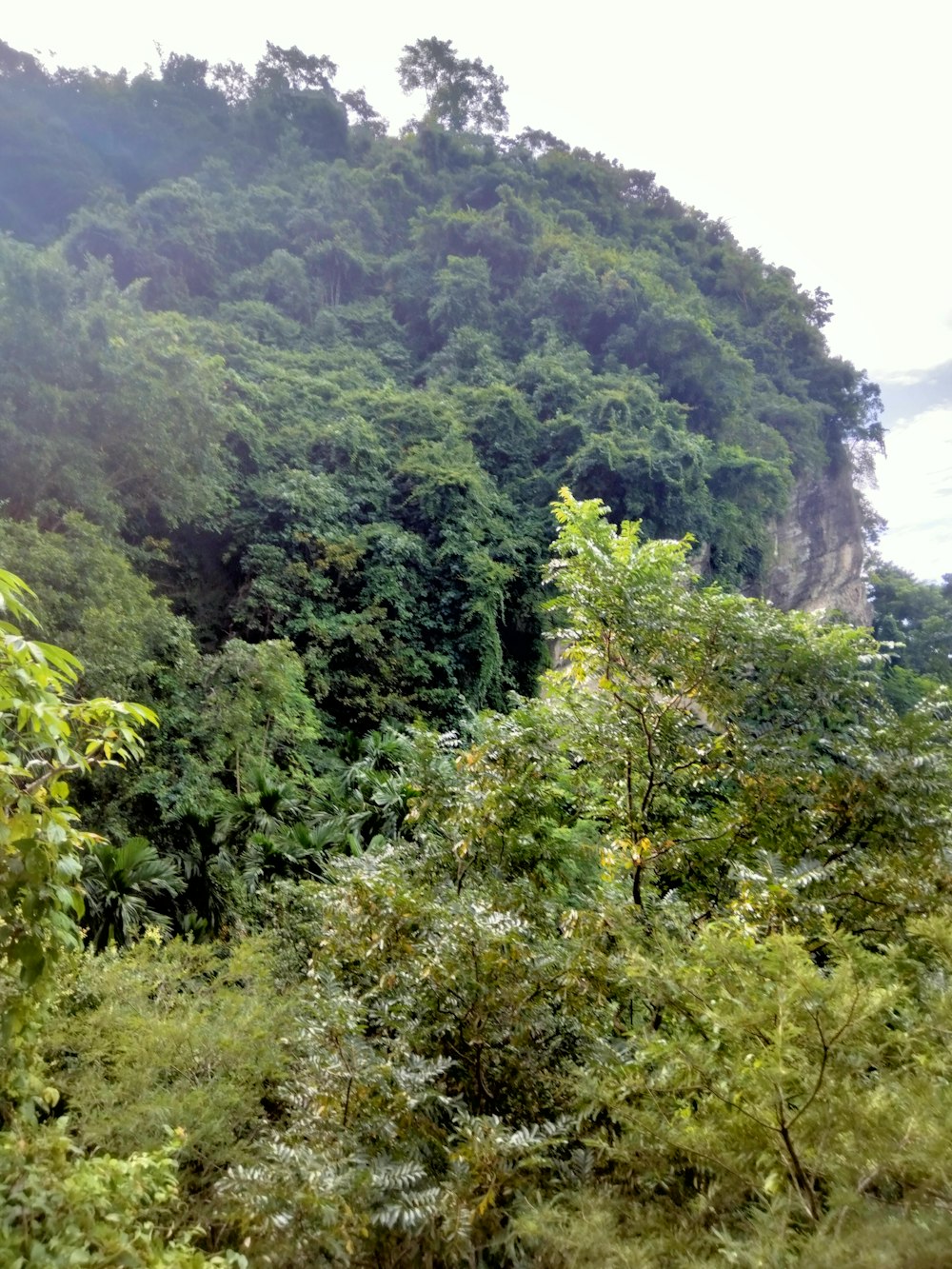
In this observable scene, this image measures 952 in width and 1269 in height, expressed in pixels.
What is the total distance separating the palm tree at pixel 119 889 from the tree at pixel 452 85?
108 feet

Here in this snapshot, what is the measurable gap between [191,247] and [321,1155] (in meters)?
23.4

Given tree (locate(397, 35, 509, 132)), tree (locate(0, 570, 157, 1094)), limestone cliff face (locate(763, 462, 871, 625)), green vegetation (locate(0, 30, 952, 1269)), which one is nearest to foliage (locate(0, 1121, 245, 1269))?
green vegetation (locate(0, 30, 952, 1269))

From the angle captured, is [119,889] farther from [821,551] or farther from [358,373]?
[821,551]

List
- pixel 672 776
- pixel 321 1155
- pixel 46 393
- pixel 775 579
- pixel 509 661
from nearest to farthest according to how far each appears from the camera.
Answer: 1. pixel 321 1155
2. pixel 672 776
3. pixel 46 393
4. pixel 509 661
5. pixel 775 579

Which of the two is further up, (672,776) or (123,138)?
(123,138)

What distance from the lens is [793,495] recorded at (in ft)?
75.0

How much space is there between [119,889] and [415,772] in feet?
16.1

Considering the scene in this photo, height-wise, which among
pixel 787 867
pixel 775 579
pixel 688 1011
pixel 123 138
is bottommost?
pixel 688 1011

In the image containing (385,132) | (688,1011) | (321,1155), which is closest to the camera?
(321,1155)

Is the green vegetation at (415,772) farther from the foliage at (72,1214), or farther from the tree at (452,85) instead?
the tree at (452,85)

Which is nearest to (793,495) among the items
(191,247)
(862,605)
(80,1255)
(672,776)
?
(862,605)

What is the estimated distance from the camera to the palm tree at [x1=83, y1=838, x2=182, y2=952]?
7.07 metres

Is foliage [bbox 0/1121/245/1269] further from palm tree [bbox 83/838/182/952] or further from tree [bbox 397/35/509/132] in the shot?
tree [bbox 397/35/509/132]

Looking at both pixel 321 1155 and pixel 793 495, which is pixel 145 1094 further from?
pixel 793 495
